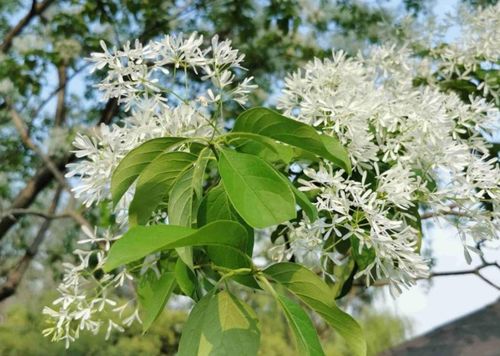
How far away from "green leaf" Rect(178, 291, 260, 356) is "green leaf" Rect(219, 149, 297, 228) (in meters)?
0.08

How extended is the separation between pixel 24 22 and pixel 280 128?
120 inches

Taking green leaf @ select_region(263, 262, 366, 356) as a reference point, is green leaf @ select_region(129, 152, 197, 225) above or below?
above

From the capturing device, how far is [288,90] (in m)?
1.07

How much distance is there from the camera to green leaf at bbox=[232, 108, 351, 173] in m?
0.72

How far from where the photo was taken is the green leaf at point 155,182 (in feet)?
2.40

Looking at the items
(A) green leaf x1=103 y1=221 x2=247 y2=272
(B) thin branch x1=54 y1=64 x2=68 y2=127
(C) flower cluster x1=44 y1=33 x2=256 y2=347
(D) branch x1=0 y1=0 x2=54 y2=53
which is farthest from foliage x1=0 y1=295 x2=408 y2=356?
(A) green leaf x1=103 y1=221 x2=247 y2=272

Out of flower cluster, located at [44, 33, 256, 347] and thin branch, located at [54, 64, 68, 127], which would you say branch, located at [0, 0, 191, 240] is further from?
flower cluster, located at [44, 33, 256, 347]

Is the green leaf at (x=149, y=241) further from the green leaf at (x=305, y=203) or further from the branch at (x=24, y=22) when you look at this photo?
the branch at (x=24, y=22)

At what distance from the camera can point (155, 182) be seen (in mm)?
743

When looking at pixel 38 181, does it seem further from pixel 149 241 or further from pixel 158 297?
pixel 149 241

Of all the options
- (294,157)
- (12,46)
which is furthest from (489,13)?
(12,46)

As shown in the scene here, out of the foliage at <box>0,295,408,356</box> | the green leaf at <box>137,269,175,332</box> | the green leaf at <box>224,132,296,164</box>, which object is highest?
the green leaf at <box>224,132,296,164</box>

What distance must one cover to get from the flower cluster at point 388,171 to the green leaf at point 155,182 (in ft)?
0.55

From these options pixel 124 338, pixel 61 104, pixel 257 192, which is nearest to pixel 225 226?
pixel 257 192
